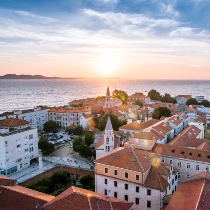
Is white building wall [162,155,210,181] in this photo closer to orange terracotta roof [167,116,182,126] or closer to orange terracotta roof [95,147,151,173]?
orange terracotta roof [95,147,151,173]

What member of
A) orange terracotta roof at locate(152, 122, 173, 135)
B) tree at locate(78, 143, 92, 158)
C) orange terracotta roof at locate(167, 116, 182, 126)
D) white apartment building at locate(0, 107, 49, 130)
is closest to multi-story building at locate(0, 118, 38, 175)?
tree at locate(78, 143, 92, 158)

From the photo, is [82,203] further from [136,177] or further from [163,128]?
[163,128]

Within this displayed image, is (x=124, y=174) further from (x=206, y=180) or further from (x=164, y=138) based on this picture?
(x=164, y=138)

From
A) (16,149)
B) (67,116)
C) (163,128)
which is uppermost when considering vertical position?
(163,128)

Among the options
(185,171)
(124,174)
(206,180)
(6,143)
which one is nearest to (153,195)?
(124,174)

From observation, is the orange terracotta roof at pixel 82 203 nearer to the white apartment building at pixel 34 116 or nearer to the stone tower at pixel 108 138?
the stone tower at pixel 108 138

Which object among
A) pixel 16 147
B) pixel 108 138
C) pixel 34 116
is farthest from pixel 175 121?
pixel 34 116
